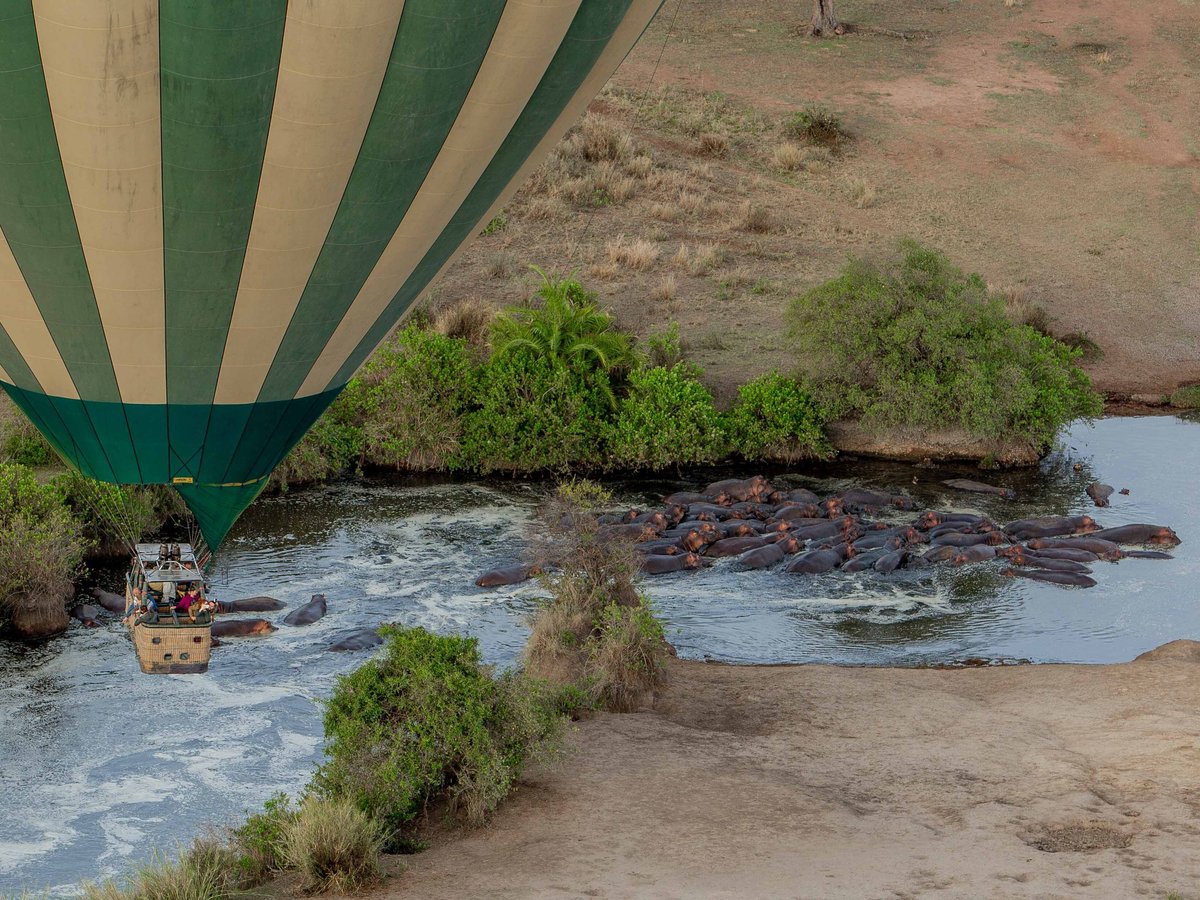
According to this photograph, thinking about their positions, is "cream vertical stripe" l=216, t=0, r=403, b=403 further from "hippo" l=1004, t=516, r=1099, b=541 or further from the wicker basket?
"hippo" l=1004, t=516, r=1099, b=541

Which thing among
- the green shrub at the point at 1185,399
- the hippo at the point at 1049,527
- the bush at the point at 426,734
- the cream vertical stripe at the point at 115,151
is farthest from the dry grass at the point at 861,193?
the cream vertical stripe at the point at 115,151

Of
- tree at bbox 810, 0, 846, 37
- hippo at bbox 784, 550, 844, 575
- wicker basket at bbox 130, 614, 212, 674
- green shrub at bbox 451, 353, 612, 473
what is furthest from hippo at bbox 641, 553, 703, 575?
tree at bbox 810, 0, 846, 37

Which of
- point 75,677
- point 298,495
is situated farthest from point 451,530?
point 75,677

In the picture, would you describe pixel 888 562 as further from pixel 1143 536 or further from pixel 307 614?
pixel 307 614

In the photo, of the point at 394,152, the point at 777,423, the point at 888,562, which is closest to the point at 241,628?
the point at 888,562

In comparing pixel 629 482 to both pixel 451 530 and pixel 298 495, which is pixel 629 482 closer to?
pixel 451 530
